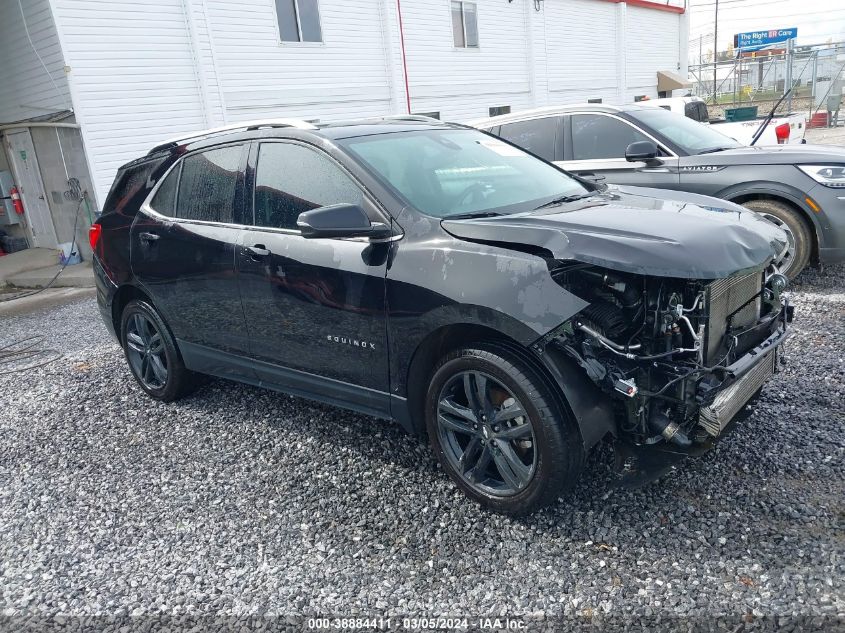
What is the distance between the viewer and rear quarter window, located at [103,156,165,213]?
15.1 feet

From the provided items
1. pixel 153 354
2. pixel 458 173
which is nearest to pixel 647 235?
pixel 458 173

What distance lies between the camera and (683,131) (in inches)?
268

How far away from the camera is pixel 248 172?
3.88 meters

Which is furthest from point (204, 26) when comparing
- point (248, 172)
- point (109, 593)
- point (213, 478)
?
point (109, 593)

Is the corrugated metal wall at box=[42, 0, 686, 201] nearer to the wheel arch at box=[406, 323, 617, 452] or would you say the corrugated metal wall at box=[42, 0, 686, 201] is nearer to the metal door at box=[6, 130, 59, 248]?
the metal door at box=[6, 130, 59, 248]

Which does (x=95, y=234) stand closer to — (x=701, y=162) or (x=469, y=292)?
(x=469, y=292)

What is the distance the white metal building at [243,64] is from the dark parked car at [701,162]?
7592 millimetres

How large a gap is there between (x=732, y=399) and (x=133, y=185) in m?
4.10

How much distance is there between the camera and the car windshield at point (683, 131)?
6585 millimetres

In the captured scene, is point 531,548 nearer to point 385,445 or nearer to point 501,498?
point 501,498

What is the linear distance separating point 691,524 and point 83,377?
190 inches

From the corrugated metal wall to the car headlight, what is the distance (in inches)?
420

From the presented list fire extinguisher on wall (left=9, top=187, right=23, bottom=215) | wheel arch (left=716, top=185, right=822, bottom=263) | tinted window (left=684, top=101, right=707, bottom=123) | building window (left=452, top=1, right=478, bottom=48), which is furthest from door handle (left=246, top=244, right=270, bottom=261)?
building window (left=452, top=1, right=478, bottom=48)

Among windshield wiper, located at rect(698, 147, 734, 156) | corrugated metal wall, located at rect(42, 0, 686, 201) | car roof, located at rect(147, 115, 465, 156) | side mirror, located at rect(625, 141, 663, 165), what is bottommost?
windshield wiper, located at rect(698, 147, 734, 156)
